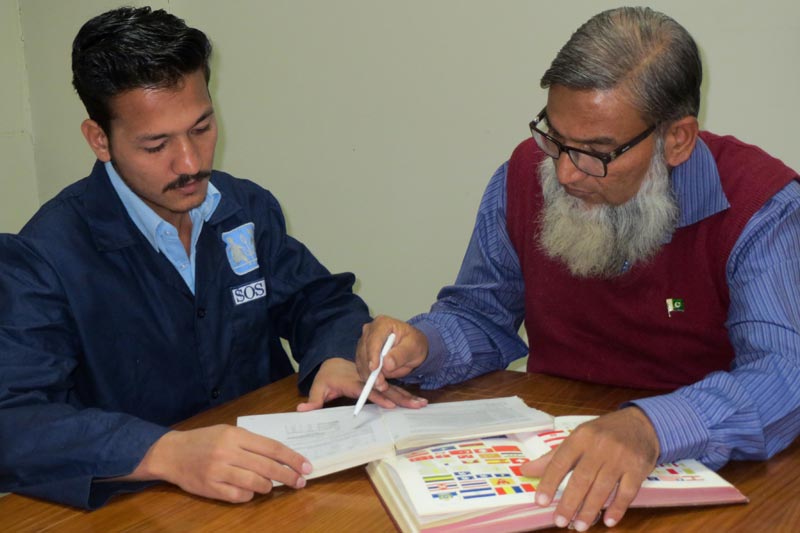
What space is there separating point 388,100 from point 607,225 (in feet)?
4.82

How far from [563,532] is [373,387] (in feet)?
1.76

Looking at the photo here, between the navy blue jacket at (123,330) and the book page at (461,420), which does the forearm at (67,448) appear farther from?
the book page at (461,420)

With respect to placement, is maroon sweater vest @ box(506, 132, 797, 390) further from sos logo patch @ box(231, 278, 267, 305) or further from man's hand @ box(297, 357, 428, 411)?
sos logo patch @ box(231, 278, 267, 305)

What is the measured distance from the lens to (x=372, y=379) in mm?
1645

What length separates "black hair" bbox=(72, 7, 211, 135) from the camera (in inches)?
70.4

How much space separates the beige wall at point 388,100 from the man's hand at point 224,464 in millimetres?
1742

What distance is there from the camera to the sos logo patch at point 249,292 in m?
2.03

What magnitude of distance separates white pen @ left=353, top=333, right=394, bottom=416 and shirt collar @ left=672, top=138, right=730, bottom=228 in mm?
639

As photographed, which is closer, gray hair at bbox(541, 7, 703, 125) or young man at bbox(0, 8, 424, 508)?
young man at bbox(0, 8, 424, 508)

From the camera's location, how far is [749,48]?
8.07 ft

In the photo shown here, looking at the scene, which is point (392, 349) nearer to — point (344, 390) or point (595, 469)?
point (344, 390)

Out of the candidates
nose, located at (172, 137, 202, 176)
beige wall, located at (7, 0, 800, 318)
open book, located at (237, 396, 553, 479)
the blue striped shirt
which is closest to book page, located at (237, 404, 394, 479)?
open book, located at (237, 396, 553, 479)

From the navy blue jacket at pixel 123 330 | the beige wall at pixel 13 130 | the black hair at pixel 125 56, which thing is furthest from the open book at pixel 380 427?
the beige wall at pixel 13 130

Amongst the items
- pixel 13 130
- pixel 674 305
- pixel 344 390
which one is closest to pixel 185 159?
pixel 344 390
